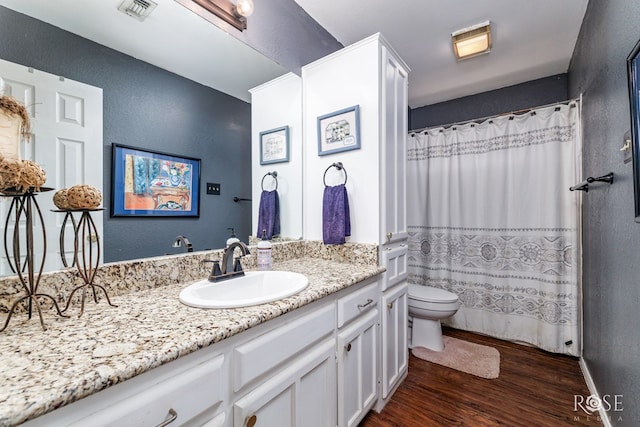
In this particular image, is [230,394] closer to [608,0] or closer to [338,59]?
[338,59]

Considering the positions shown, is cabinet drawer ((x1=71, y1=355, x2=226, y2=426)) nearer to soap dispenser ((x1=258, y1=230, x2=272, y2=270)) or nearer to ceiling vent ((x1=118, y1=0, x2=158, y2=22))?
soap dispenser ((x1=258, y1=230, x2=272, y2=270))

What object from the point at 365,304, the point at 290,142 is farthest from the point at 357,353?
the point at 290,142

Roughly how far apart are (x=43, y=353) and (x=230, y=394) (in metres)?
0.43

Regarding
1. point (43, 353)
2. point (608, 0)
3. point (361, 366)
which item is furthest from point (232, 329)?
point (608, 0)

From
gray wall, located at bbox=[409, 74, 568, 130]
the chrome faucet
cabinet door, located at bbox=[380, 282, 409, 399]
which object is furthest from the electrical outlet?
gray wall, located at bbox=[409, 74, 568, 130]

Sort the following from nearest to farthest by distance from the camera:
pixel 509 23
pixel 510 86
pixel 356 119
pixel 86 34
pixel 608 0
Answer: pixel 86 34 → pixel 608 0 → pixel 356 119 → pixel 509 23 → pixel 510 86

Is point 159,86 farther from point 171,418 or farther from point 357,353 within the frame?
point 357,353

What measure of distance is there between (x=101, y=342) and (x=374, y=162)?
4.41 feet

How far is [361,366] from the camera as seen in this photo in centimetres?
134

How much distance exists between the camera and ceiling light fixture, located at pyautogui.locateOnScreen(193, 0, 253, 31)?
4.31 ft

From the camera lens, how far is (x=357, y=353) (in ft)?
4.31

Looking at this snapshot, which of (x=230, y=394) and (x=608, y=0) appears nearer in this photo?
(x=230, y=394)

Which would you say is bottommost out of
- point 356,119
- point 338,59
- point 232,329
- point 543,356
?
point 543,356

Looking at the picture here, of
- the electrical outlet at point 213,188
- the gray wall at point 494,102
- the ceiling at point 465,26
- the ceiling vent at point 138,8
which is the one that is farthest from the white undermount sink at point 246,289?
the gray wall at point 494,102
